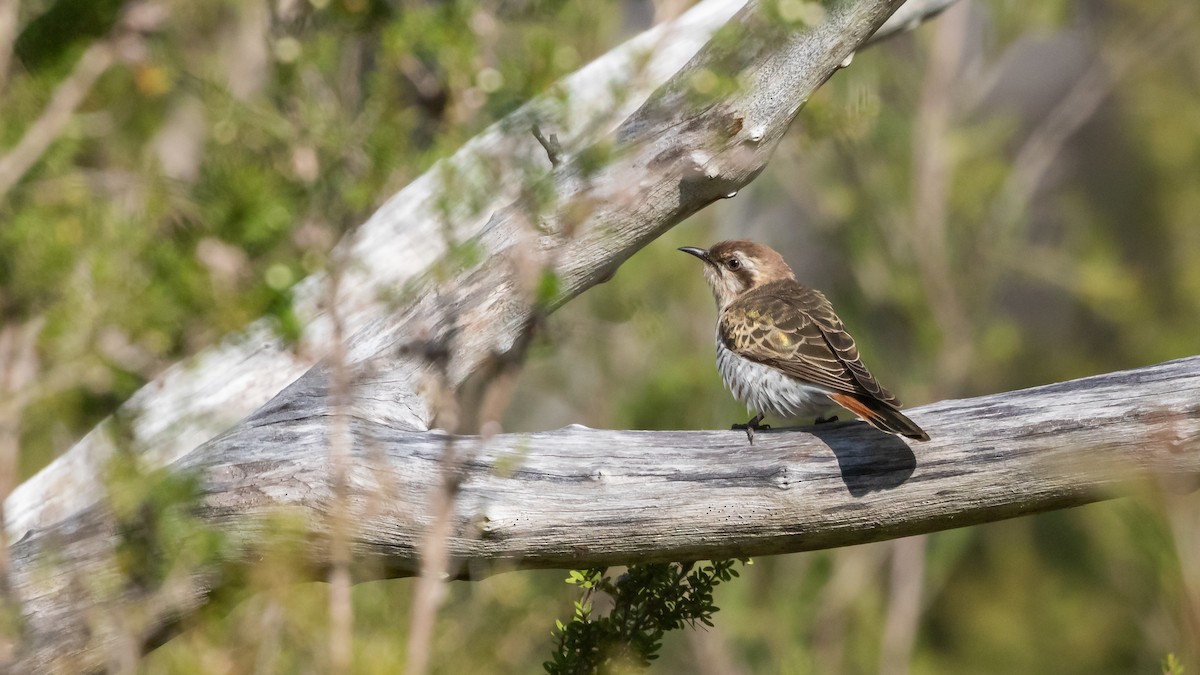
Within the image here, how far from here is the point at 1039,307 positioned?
15.0 meters

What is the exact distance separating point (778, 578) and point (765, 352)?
14.4 feet

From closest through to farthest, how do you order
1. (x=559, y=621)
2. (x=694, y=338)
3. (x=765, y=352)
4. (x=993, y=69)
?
1. (x=559, y=621)
2. (x=765, y=352)
3. (x=993, y=69)
4. (x=694, y=338)

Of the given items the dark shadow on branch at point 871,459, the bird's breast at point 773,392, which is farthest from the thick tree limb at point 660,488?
the bird's breast at point 773,392

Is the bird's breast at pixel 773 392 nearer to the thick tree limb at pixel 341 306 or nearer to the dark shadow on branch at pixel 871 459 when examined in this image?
the dark shadow on branch at pixel 871 459

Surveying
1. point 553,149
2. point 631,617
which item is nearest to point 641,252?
point 553,149

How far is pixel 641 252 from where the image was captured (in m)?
7.85

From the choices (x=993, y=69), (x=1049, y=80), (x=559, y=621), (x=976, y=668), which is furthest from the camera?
(x=1049, y=80)

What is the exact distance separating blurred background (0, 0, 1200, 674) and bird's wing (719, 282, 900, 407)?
2.66ft

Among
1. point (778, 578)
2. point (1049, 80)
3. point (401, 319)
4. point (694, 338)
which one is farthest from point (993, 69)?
point (1049, 80)

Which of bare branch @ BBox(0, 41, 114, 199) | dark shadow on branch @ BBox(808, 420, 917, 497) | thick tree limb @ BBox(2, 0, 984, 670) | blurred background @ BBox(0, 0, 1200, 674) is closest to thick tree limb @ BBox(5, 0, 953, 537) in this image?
blurred background @ BBox(0, 0, 1200, 674)

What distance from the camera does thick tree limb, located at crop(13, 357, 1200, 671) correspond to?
11.2ft

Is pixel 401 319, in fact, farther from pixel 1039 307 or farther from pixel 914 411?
pixel 1039 307

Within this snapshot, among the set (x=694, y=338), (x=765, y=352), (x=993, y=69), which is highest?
(x=993, y=69)

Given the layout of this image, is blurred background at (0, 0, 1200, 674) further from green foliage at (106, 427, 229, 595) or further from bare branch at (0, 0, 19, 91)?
green foliage at (106, 427, 229, 595)
